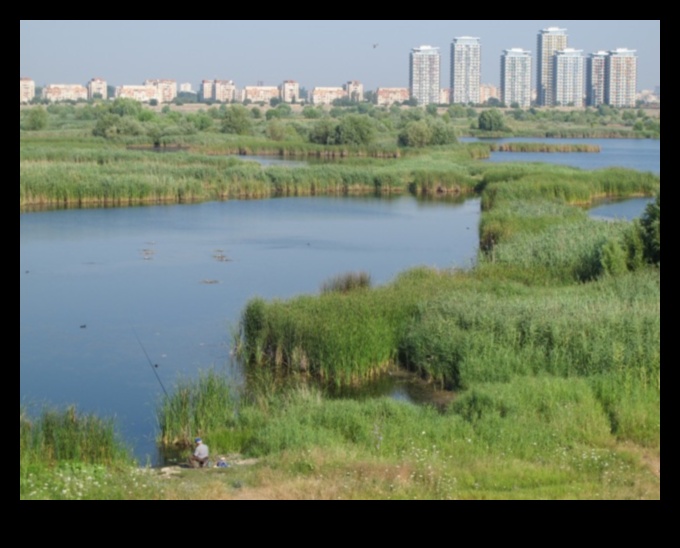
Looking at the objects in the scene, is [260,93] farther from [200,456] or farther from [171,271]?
[200,456]

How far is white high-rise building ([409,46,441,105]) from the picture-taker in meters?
142

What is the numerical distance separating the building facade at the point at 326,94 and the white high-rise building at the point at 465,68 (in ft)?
61.4

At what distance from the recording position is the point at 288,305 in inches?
588

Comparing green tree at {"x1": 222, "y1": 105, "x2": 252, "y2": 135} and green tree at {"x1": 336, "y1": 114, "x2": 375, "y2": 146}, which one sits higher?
green tree at {"x1": 222, "y1": 105, "x2": 252, "y2": 135}

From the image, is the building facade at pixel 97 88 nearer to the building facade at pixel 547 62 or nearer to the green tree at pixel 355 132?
the building facade at pixel 547 62

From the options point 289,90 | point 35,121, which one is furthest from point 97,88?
point 35,121

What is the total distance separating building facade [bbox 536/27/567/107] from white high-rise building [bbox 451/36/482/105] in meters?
9.25

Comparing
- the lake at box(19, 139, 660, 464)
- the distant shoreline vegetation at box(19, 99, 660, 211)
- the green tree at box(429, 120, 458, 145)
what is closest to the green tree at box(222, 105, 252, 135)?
the distant shoreline vegetation at box(19, 99, 660, 211)

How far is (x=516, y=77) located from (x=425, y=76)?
14.7 metres

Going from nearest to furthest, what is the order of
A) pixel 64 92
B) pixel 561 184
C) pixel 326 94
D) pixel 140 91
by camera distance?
pixel 561 184
pixel 64 92
pixel 140 91
pixel 326 94

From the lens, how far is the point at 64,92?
488 feet

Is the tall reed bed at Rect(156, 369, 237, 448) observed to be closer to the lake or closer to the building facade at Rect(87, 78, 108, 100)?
the lake

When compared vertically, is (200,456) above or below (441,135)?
below
